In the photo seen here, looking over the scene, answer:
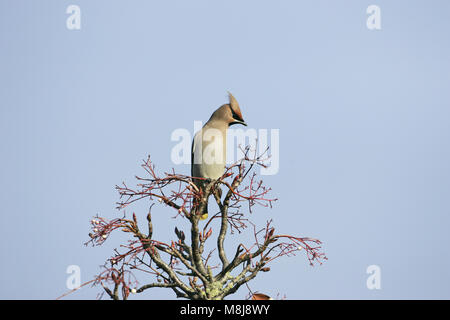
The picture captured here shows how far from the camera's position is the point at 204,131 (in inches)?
188

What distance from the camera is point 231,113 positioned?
4641 mm

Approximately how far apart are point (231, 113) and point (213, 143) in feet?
1.00

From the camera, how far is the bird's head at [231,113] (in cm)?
462

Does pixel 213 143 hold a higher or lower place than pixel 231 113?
lower

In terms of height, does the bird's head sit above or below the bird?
above

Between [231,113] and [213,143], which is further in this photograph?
[213,143]

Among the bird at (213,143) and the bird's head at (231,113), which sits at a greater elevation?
the bird's head at (231,113)

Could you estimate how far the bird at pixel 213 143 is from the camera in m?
4.64

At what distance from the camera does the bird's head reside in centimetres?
462
